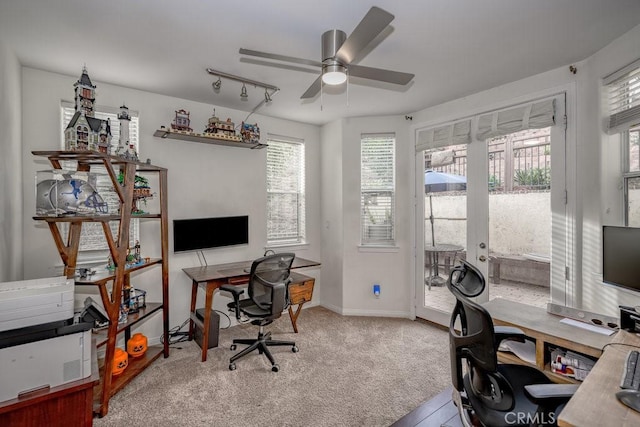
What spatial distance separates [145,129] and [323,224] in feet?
8.33

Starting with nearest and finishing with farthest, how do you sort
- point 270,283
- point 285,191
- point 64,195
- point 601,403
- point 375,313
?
point 601,403 → point 64,195 → point 270,283 → point 375,313 → point 285,191

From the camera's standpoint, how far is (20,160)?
2535 mm

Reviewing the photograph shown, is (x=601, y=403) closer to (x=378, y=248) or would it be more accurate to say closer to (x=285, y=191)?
(x=378, y=248)

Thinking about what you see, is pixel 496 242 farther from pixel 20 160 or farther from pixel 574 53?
pixel 20 160

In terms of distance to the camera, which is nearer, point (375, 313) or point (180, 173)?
point (180, 173)

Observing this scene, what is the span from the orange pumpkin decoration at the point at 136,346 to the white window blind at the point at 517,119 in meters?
3.96

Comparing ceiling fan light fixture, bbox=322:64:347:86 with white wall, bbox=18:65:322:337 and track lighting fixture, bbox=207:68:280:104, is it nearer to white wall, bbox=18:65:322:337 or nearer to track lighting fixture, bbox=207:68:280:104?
track lighting fixture, bbox=207:68:280:104

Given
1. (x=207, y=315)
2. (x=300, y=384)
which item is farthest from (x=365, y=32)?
(x=207, y=315)

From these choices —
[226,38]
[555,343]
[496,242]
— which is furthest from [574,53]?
[226,38]

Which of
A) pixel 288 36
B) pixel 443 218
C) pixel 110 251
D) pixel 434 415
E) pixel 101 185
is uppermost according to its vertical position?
pixel 288 36

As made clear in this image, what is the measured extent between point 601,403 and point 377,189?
3.19 metres

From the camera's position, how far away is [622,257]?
1784 millimetres

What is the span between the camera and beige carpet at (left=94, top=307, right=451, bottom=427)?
6.93 ft

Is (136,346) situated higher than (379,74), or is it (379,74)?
(379,74)
